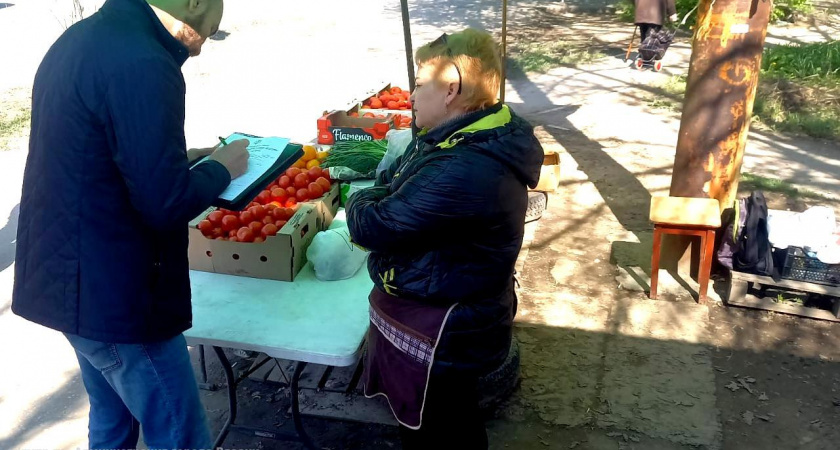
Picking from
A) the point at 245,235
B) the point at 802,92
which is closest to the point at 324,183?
the point at 245,235

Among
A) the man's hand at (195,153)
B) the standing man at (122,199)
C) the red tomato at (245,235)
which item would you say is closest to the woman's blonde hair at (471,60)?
the standing man at (122,199)

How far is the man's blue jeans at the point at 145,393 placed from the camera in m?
1.94

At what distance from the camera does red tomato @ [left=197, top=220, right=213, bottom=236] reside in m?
2.84

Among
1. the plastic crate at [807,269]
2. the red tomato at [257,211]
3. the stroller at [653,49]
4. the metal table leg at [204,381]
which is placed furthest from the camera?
the stroller at [653,49]

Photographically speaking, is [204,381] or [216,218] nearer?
[216,218]

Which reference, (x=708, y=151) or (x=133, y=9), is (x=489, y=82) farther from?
(x=708, y=151)

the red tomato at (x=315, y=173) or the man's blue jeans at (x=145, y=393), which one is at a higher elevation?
the red tomato at (x=315, y=173)

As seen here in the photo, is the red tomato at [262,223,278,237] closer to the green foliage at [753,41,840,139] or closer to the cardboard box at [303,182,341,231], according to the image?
the cardboard box at [303,182,341,231]

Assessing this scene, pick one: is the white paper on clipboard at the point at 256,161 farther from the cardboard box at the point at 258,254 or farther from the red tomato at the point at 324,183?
the red tomato at the point at 324,183

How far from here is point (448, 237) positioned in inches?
78.2

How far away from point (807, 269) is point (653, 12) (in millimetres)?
6668

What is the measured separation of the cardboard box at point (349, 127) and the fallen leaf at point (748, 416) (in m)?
2.66

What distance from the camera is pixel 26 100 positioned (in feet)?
30.3

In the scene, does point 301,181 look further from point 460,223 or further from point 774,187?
point 774,187
